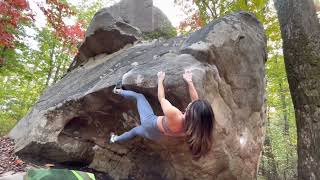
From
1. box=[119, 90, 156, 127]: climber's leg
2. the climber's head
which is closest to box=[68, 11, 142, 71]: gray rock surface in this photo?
box=[119, 90, 156, 127]: climber's leg

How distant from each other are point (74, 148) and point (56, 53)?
14.0m

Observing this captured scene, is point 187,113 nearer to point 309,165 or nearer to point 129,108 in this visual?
point 129,108

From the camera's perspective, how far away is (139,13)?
35.3 feet

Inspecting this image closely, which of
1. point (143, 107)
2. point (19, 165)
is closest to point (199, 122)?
point (143, 107)

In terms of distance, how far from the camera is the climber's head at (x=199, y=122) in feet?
13.4

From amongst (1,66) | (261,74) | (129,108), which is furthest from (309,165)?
(1,66)

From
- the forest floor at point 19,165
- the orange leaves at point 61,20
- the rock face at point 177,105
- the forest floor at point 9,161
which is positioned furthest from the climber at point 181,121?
the orange leaves at point 61,20

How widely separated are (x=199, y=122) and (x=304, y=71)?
3558 mm

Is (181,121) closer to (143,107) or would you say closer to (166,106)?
(166,106)

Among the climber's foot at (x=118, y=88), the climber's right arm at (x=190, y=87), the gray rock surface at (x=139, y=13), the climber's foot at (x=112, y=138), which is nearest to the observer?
the climber's right arm at (x=190, y=87)

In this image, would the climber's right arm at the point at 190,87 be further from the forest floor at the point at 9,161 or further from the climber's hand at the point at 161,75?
the forest floor at the point at 9,161

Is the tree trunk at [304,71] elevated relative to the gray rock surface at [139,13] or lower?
lower

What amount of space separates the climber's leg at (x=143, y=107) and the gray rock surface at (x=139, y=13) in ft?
18.8

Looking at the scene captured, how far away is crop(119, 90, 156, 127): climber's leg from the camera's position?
16.0 feet
